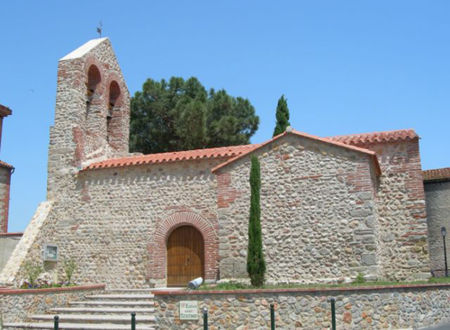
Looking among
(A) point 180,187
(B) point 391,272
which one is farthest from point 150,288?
(B) point 391,272

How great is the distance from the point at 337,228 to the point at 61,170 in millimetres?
10079

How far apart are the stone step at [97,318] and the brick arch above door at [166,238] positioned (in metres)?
3.03

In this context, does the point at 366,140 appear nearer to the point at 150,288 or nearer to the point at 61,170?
the point at 150,288

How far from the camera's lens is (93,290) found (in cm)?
1450

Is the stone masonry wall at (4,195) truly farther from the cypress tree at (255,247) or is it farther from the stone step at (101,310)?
the cypress tree at (255,247)

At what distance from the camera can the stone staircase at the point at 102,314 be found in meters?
11.5

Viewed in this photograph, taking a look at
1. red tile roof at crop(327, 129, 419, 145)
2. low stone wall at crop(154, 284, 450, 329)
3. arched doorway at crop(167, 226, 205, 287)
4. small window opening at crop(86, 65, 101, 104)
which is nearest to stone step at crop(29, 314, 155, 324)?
low stone wall at crop(154, 284, 450, 329)

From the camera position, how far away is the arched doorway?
49.0 ft

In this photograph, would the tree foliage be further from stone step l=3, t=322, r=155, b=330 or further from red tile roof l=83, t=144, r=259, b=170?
stone step l=3, t=322, r=155, b=330

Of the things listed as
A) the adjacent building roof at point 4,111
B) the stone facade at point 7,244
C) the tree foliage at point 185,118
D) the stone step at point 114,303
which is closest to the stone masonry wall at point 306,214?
the stone step at point 114,303

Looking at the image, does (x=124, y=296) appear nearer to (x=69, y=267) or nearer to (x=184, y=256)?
(x=184, y=256)

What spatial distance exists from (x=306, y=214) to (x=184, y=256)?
4622 mm

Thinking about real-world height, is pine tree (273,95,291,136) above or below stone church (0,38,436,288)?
above

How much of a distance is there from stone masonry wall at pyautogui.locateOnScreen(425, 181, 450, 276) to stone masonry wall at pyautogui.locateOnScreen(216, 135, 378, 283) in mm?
12180
